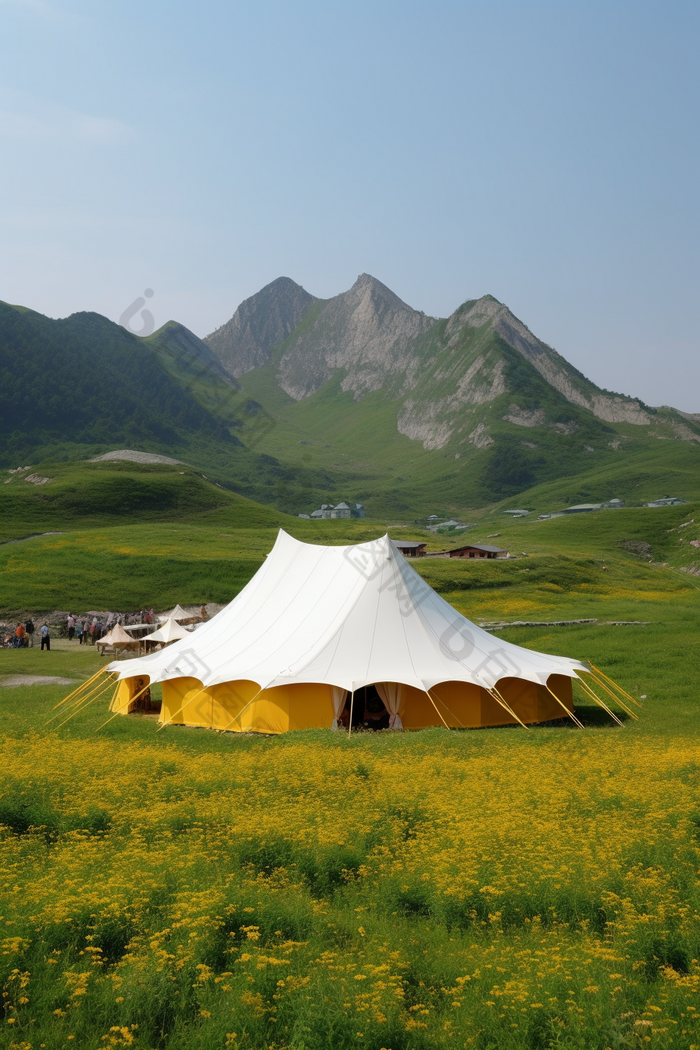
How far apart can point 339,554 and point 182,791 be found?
14.7m

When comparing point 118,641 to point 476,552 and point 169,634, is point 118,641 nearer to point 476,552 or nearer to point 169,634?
point 169,634

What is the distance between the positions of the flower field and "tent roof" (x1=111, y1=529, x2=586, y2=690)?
7.79m

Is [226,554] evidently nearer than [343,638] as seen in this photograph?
No

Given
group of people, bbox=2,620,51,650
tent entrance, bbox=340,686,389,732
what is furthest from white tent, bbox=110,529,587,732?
group of people, bbox=2,620,51,650

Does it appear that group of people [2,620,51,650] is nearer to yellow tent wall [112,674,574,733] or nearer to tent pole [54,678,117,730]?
tent pole [54,678,117,730]

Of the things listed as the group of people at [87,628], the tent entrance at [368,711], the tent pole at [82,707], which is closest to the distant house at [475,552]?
the group of people at [87,628]

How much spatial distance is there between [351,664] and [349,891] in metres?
13.2

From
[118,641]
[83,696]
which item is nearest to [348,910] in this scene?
[83,696]

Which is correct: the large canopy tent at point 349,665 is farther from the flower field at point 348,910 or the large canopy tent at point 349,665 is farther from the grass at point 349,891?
the flower field at point 348,910

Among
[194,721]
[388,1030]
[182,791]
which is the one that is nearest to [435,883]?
[388,1030]

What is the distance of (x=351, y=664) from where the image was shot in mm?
23141

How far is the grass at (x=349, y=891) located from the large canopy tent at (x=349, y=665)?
7.38ft

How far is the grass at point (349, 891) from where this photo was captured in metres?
7.04

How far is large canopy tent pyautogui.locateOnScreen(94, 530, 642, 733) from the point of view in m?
23.0
